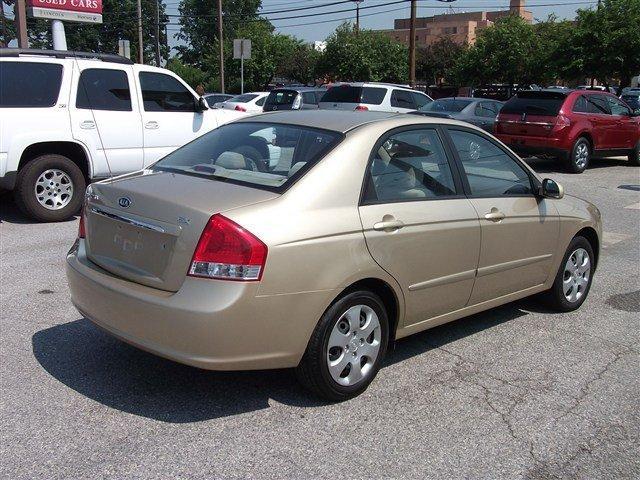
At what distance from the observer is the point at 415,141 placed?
14.4 ft

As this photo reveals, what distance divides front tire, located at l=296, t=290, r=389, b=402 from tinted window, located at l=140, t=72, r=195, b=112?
6.35 m

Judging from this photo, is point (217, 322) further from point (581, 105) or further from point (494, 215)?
point (581, 105)

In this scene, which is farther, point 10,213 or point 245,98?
point 245,98

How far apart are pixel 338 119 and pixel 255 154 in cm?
58

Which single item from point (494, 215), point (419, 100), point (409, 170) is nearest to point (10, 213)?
point (409, 170)

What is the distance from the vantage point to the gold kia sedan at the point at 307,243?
3.36 metres

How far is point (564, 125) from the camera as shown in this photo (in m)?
14.2

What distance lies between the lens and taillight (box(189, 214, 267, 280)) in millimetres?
3318

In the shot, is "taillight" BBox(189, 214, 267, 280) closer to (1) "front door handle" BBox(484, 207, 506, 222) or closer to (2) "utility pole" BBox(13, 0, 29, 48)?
(1) "front door handle" BBox(484, 207, 506, 222)

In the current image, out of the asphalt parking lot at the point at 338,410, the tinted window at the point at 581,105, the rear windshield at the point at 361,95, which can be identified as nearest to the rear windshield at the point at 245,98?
the rear windshield at the point at 361,95

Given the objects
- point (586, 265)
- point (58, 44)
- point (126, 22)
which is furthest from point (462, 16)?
point (586, 265)

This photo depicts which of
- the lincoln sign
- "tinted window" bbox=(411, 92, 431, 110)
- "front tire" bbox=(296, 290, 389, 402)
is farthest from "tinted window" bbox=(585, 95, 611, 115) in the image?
the lincoln sign

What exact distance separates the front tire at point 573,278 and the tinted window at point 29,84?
6.22 m

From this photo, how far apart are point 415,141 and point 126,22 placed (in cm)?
7054
